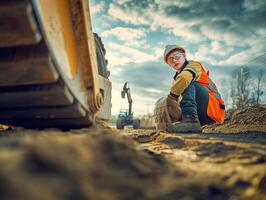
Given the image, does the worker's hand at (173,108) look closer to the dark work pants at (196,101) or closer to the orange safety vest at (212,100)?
the dark work pants at (196,101)

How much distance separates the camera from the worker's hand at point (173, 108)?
3934mm

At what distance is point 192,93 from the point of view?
13.0ft

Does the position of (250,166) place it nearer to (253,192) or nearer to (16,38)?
(253,192)

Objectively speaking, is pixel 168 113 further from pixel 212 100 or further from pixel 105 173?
pixel 105 173

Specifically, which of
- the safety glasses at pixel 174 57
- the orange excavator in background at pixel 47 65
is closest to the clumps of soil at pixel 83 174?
the orange excavator in background at pixel 47 65

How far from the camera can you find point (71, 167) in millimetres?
547

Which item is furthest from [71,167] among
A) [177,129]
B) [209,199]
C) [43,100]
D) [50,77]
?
[177,129]

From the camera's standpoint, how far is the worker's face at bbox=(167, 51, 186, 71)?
4.30 metres

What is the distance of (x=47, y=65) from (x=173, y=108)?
2.48 m

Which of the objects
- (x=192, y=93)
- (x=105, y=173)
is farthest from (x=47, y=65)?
(x=192, y=93)

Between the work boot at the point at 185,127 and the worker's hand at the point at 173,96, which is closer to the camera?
the work boot at the point at 185,127

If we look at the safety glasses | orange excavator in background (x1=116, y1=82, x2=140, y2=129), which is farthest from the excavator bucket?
orange excavator in background (x1=116, y1=82, x2=140, y2=129)

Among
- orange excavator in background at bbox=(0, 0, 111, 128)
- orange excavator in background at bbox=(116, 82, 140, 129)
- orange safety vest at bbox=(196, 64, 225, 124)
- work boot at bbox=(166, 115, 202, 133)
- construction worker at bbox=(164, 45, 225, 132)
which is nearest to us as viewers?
orange excavator in background at bbox=(0, 0, 111, 128)

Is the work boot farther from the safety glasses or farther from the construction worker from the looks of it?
the safety glasses
